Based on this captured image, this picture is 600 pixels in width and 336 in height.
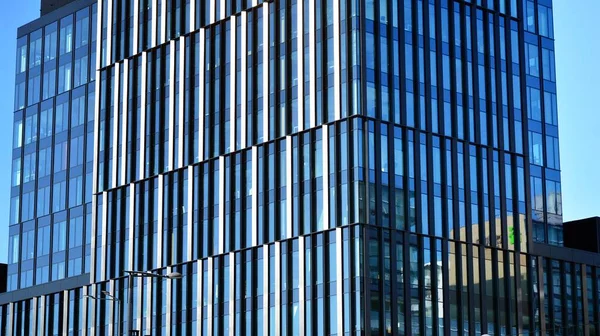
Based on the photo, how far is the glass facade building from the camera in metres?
79.4

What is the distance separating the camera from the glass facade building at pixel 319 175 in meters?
79.4

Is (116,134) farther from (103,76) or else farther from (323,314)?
(323,314)

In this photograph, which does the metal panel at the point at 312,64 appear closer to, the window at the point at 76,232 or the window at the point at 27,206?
the window at the point at 76,232

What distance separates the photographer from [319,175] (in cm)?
8038

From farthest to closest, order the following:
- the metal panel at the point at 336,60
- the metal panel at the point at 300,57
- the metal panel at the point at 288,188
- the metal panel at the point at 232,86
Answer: the metal panel at the point at 232,86, the metal panel at the point at 300,57, the metal panel at the point at 288,188, the metal panel at the point at 336,60

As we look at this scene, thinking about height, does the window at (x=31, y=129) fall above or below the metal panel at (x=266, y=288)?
above

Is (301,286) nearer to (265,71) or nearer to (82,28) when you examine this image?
(265,71)

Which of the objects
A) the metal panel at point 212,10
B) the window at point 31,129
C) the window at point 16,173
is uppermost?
the metal panel at point 212,10

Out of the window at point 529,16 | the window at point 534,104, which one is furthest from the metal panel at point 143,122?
the window at point 529,16

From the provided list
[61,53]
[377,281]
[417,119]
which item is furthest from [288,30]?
[61,53]

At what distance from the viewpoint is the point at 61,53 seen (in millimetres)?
104000

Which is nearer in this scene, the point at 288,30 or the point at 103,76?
the point at 288,30

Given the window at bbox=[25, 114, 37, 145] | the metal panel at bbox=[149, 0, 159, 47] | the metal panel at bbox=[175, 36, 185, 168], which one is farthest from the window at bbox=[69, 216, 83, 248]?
the metal panel at bbox=[149, 0, 159, 47]

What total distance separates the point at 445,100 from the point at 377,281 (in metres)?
13.2
